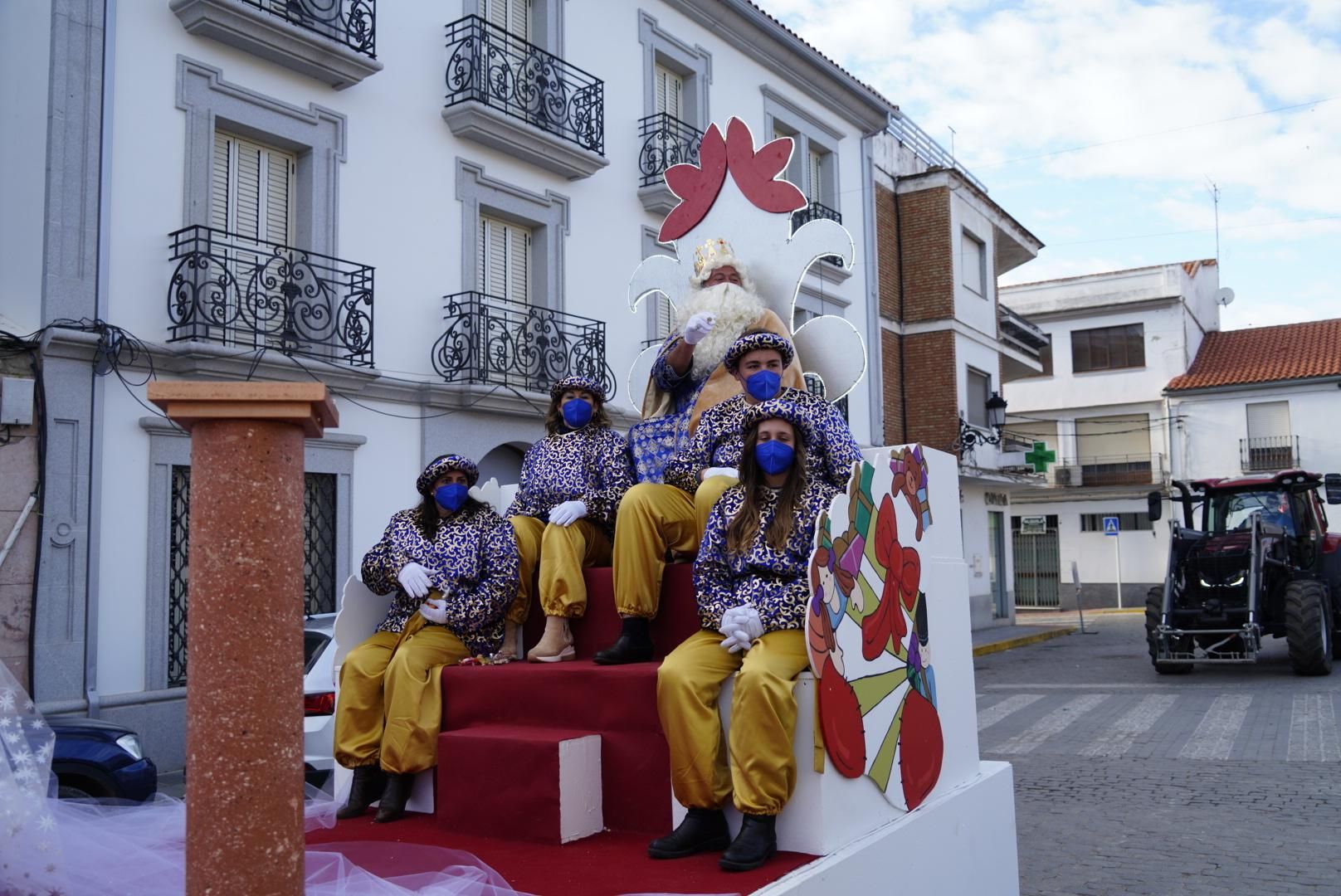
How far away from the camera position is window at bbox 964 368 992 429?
82.3 ft

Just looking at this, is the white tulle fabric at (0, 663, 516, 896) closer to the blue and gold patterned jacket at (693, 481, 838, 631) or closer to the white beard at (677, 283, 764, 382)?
the blue and gold patterned jacket at (693, 481, 838, 631)

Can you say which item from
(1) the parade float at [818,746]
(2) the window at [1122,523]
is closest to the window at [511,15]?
(1) the parade float at [818,746]

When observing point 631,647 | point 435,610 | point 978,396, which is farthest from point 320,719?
point 978,396

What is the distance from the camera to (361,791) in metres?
5.05

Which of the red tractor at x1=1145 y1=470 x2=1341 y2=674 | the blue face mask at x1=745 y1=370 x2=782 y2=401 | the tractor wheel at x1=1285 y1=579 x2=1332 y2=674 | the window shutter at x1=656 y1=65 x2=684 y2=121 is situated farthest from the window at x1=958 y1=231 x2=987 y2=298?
the blue face mask at x1=745 y1=370 x2=782 y2=401

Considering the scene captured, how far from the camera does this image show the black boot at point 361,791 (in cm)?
504

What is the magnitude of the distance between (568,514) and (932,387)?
19.6 m

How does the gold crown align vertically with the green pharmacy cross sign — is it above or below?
below

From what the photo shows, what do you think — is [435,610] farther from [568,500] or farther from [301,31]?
[301,31]

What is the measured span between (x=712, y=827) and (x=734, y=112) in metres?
15.1

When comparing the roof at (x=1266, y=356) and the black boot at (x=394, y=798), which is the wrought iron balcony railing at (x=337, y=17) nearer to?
the black boot at (x=394, y=798)

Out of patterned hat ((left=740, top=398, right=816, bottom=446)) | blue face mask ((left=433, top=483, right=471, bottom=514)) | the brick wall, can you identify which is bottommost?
blue face mask ((left=433, top=483, right=471, bottom=514))

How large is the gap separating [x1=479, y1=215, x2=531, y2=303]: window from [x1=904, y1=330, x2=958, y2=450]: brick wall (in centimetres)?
1121

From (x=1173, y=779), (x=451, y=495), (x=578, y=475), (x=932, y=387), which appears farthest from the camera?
(x=932, y=387)
